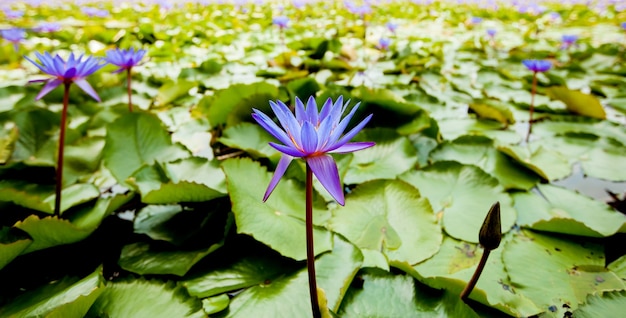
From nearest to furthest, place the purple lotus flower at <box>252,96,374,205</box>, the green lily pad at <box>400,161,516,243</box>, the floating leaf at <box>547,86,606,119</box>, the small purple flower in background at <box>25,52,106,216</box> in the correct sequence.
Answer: the purple lotus flower at <box>252,96,374,205</box>, the small purple flower in background at <box>25,52,106,216</box>, the green lily pad at <box>400,161,516,243</box>, the floating leaf at <box>547,86,606,119</box>

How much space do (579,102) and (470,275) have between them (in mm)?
1596

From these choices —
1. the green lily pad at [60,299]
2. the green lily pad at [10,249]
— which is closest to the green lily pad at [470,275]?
the green lily pad at [60,299]

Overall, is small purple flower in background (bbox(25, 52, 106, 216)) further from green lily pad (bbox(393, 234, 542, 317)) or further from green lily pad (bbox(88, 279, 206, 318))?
green lily pad (bbox(393, 234, 542, 317))

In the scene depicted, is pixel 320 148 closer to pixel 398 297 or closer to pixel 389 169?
pixel 398 297

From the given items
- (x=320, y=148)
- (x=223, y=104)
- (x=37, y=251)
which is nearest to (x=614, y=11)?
(x=223, y=104)

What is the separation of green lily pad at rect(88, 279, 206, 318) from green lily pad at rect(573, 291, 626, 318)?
0.80m

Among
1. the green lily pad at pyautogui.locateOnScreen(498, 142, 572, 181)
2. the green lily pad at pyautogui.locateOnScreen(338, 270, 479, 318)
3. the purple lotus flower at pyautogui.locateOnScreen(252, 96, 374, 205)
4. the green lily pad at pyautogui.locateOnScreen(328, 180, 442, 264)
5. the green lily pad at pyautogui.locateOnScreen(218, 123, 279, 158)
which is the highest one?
the purple lotus flower at pyautogui.locateOnScreen(252, 96, 374, 205)

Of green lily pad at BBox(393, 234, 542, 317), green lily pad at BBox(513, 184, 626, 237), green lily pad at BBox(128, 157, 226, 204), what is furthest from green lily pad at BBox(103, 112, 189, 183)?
green lily pad at BBox(513, 184, 626, 237)

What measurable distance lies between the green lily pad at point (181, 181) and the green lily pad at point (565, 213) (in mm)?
972

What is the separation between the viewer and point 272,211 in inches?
37.2

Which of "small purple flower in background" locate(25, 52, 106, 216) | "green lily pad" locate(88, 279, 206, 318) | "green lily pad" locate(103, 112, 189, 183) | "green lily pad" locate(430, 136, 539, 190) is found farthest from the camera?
"green lily pad" locate(430, 136, 539, 190)

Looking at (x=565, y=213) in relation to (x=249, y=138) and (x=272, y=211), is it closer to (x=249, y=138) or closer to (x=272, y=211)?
(x=272, y=211)

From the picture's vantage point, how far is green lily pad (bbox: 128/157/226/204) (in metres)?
0.87

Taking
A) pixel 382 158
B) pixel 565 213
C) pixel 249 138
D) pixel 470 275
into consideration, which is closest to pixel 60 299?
pixel 249 138
